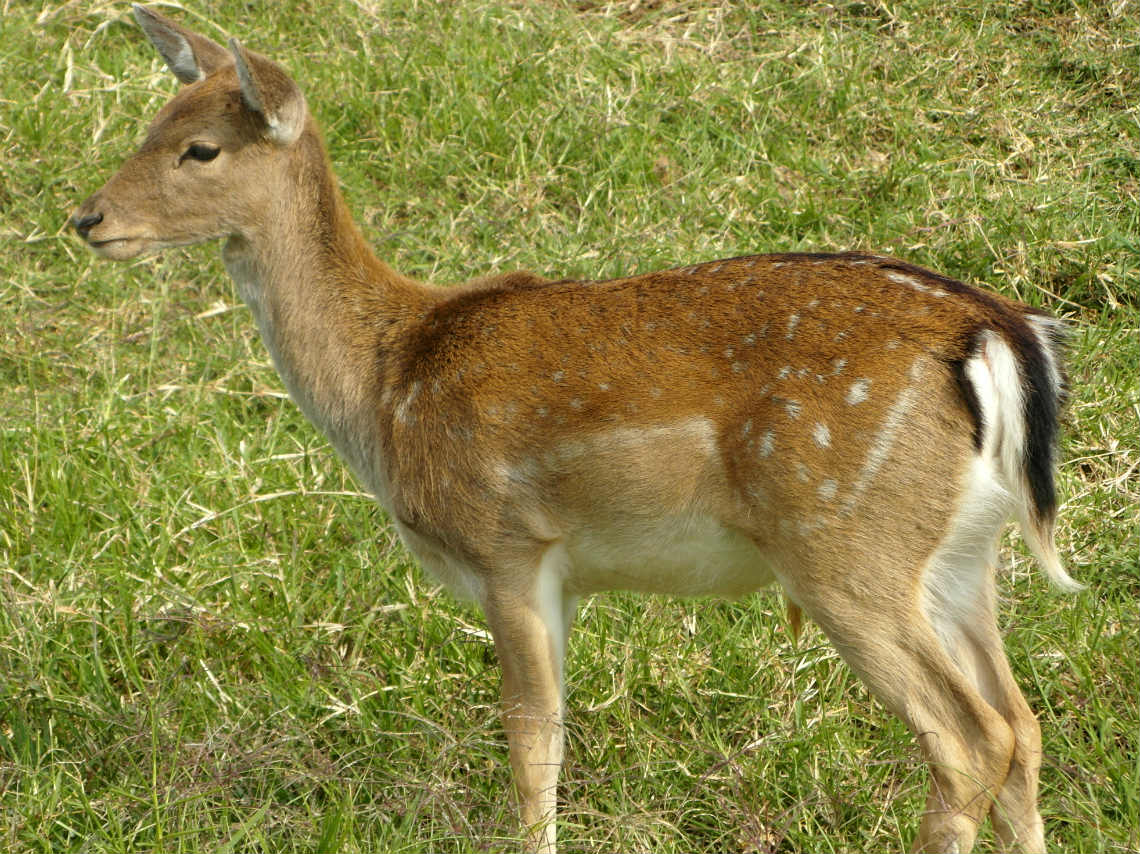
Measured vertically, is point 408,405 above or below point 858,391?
below

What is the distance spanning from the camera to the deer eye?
434 cm

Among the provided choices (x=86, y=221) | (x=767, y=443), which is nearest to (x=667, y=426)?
(x=767, y=443)

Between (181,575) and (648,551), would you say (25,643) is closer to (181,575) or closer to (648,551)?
(181,575)

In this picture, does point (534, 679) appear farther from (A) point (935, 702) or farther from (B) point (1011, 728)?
(B) point (1011, 728)

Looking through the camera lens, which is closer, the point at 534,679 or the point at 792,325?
the point at 792,325

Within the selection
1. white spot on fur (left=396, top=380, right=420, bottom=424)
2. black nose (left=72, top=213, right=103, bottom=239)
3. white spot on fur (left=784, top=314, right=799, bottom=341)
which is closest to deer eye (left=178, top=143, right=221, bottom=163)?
black nose (left=72, top=213, right=103, bottom=239)

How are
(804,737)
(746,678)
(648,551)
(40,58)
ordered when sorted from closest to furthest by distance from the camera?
(648,551), (804,737), (746,678), (40,58)

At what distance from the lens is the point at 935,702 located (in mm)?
3607

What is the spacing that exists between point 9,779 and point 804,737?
223 cm

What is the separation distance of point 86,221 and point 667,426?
72.6 inches

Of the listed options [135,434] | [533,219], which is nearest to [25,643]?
[135,434]

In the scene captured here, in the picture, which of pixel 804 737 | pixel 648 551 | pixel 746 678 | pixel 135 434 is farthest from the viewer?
pixel 135 434

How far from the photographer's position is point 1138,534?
4875 mm

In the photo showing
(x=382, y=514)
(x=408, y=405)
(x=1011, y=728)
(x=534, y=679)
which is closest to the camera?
(x=1011, y=728)
